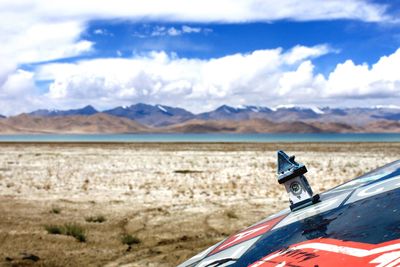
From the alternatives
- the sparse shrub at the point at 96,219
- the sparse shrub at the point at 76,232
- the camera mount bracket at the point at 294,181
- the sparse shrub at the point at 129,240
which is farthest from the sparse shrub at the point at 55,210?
the camera mount bracket at the point at 294,181

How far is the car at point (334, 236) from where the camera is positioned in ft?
5.19

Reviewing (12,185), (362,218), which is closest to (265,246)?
(362,218)

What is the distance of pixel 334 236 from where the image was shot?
1829 mm

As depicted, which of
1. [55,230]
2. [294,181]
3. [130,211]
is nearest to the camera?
[294,181]

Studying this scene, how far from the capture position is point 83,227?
404 inches

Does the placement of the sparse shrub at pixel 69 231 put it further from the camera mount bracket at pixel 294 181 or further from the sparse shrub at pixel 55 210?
the camera mount bracket at pixel 294 181

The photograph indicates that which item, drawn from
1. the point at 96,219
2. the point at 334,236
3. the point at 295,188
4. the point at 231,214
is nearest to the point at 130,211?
the point at 96,219

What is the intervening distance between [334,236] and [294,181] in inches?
27.7

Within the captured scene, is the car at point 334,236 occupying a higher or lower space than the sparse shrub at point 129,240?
higher

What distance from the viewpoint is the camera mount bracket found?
245 cm

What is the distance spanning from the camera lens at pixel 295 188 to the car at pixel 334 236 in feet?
0.26

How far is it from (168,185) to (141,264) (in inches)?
435

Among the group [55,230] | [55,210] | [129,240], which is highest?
[55,210]

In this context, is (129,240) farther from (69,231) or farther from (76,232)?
(69,231)
